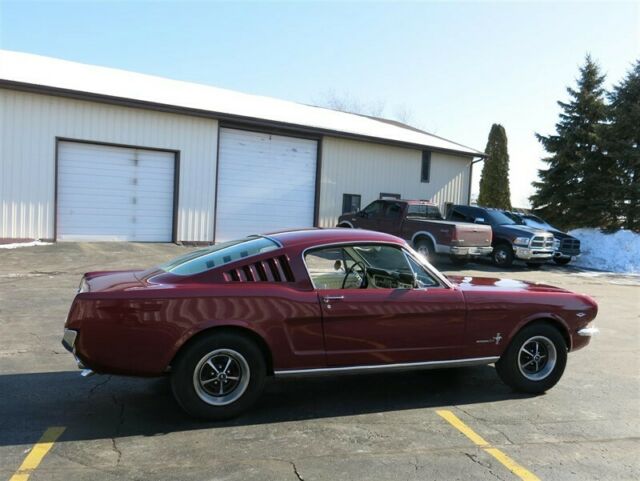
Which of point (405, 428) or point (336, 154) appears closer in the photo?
point (405, 428)

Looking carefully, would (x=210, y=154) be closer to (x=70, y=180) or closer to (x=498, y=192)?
(x=70, y=180)

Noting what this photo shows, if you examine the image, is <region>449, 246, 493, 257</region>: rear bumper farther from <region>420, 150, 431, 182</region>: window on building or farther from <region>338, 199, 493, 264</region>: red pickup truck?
<region>420, 150, 431, 182</region>: window on building

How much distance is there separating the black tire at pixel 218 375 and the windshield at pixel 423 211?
13.0 metres

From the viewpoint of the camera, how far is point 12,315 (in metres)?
7.79

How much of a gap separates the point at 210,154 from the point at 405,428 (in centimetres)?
1514

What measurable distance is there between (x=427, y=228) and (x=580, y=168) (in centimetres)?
1328

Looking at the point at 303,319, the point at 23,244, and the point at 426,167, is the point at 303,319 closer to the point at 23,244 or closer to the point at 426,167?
the point at 23,244

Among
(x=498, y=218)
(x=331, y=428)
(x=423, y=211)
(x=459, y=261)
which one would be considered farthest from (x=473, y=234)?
(x=331, y=428)

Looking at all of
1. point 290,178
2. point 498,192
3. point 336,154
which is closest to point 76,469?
point 290,178

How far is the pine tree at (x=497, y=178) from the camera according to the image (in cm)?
3675

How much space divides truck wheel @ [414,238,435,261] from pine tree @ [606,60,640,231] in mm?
12561

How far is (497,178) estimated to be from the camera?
36.9m

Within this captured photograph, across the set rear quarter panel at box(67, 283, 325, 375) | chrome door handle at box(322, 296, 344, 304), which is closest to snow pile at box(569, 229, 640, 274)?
chrome door handle at box(322, 296, 344, 304)

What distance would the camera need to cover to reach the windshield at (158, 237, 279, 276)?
4.59 metres
